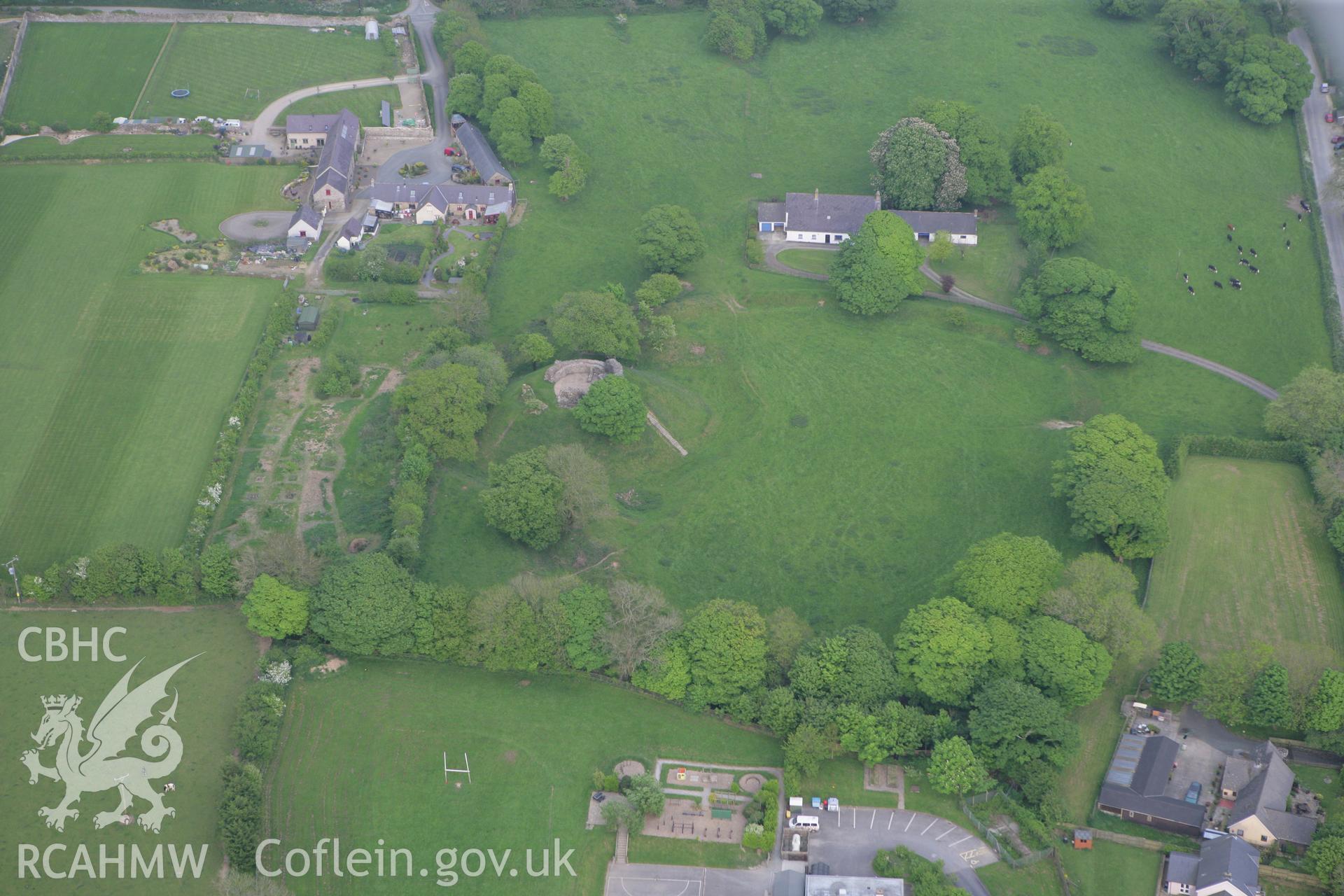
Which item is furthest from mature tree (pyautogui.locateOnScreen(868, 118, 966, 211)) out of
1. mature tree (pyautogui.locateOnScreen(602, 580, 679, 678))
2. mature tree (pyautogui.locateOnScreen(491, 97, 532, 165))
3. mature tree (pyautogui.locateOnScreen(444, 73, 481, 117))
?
mature tree (pyautogui.locateOnScreen(602, 580, 679, 678))

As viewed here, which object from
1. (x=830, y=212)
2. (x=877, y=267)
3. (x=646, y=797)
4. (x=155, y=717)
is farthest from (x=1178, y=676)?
(x=155, y=717)

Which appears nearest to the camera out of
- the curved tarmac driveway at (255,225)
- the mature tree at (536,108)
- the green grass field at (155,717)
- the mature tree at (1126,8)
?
the green grass field at (155,717)

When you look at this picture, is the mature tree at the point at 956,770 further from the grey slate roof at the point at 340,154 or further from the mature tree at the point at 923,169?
the grey slate roof at the point at 340,154

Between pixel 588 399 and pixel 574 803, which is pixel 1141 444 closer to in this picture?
pixel 588 399

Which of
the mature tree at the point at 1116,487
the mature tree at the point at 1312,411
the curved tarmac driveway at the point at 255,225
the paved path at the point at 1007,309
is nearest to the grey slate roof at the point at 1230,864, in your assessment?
the mature tree at the point at 1116,487

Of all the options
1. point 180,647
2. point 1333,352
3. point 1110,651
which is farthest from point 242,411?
point 1333,352

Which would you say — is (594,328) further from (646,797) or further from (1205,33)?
(1205,33)
